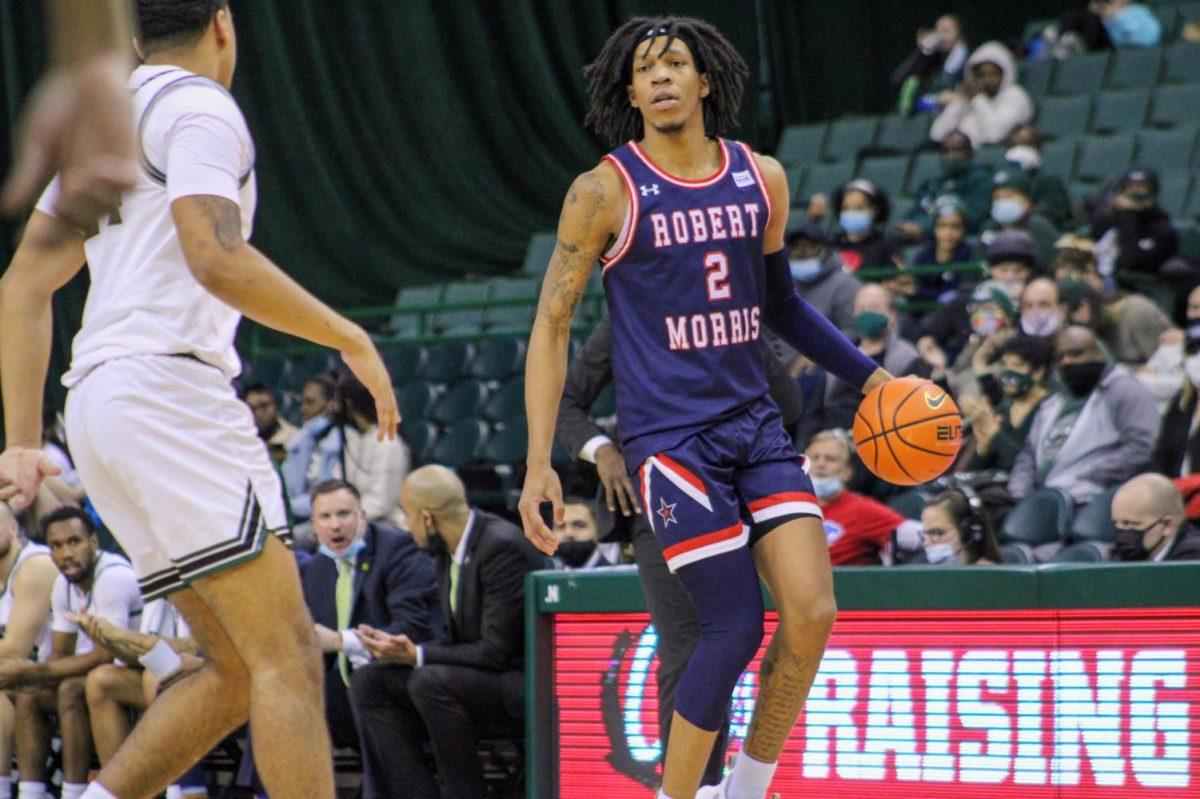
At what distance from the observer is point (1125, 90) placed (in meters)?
14.4

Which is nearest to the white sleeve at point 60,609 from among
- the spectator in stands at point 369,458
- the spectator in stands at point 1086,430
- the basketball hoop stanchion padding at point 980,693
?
the spectator in stands at point 369,458

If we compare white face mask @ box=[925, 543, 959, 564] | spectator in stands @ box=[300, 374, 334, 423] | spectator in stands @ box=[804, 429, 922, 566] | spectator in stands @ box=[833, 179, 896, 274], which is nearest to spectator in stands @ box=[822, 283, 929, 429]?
spectator in stands @ box=[804, 429, 922, 566]

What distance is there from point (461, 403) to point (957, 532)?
19.6ft

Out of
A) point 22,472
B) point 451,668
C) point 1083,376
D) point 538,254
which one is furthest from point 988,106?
point 22,472

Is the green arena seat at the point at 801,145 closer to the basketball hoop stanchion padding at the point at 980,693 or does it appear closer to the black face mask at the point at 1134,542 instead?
the black face mask at the point at 1134,542

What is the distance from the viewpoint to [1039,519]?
762 cm

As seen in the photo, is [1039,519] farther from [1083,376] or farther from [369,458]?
[369,458]

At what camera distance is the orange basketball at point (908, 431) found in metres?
4.28

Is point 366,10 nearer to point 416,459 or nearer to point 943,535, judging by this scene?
point 416,459

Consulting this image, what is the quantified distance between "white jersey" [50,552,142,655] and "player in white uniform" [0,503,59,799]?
0.10 metres

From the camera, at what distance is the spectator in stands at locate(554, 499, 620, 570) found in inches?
314

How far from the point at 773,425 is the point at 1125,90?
11454 millimetres

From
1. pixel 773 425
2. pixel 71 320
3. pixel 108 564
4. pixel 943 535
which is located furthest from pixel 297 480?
pixel 773 425

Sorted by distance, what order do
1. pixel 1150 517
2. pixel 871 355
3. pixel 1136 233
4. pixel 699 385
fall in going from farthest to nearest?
pixel 1136 233
pixel 871 355
pixel 1150 517
pixel 699 385
